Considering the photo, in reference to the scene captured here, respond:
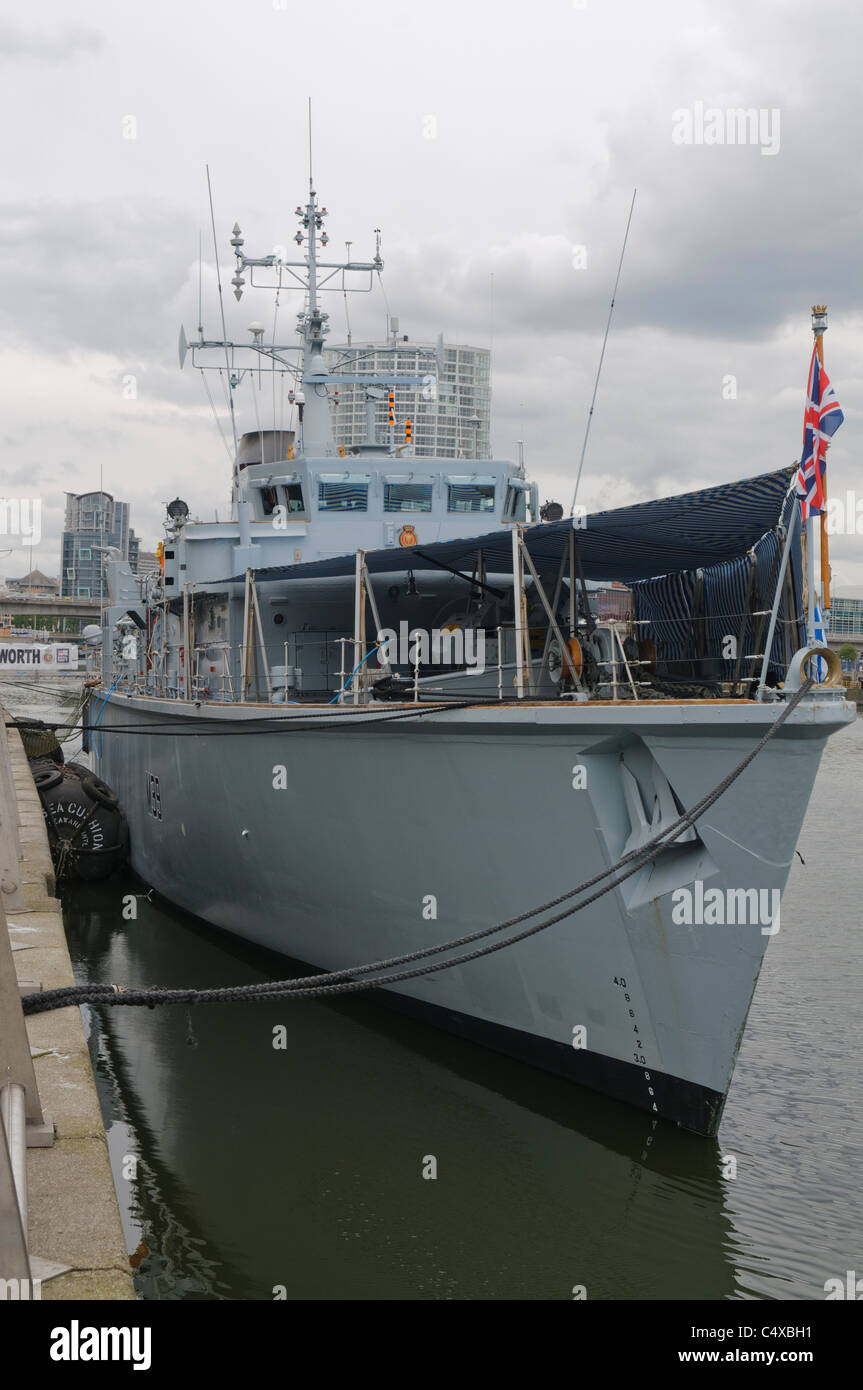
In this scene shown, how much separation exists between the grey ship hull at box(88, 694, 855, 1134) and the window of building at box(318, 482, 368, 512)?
3.77 m

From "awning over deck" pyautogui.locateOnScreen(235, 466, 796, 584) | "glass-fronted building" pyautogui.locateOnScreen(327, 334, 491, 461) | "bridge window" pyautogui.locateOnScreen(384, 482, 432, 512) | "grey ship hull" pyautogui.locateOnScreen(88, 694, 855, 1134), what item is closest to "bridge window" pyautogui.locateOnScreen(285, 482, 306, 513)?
"bridge window" pyautogui.locateOnScreen(384, 482, 432, 512)

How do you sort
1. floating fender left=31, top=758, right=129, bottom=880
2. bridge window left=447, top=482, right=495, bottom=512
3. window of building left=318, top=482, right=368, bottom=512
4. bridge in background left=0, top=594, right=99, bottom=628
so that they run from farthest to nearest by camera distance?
bridge in background left=0, top=594, right=99, bottom=628 → floating fender left=31, top=758, right=129, bottom=880 → bridge window left=447, top=482, right=495, bottom=512 → window of building left=318, top=482, right=368, bottom=512

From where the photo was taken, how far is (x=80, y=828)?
17.5 metres

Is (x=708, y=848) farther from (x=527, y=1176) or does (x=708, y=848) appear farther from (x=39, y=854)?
(x=39, y=854)

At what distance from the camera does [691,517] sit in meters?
8.77

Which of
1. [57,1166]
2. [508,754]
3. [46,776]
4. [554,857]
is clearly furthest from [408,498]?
[57,1166]

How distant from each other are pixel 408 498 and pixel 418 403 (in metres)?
3.67

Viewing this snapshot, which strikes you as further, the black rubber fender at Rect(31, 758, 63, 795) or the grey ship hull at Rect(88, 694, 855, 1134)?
the black rubber fender at Rect(31, 758, 63, 795)

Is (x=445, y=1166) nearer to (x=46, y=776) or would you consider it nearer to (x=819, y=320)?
(x=819, y=320)

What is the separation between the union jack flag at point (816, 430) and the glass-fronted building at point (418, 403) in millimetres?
9145

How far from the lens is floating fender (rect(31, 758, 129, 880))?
17406 mm

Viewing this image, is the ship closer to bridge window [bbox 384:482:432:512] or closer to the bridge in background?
bridge window [bbox 384:482:432:512]

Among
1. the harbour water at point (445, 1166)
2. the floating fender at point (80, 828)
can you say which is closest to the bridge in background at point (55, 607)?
the floating fender at point (80, 828)

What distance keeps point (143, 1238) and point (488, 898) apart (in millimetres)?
3508
